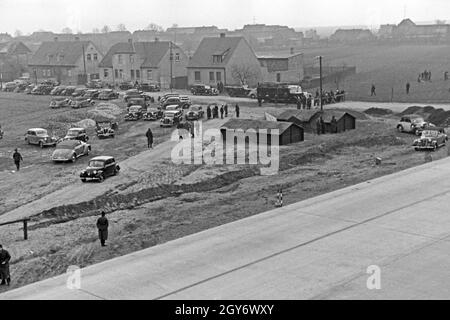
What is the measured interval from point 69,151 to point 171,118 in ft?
46.4

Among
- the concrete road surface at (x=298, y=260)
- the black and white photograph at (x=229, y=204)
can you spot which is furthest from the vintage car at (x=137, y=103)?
the concrete road surface at (x=298, y=260)

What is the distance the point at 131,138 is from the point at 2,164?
408 inches

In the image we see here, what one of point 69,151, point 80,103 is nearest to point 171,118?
point 69,151

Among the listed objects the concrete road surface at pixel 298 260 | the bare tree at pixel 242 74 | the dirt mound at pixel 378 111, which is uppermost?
the bare tree at pixel 242 74

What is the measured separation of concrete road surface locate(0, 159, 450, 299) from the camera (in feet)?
60.3

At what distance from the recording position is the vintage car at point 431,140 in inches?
1594

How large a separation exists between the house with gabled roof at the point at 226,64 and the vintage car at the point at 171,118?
30.9 m

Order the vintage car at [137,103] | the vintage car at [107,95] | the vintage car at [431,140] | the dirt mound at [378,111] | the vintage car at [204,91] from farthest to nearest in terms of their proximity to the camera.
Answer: the vintage car at [204,91], the vintage car at [107,95], the vintage car at [137,103], the dirt mound at [378,111], the vintage car at [431,140]

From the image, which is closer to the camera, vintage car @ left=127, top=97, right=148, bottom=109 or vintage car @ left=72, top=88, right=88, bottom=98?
vintage car @ left=127, top=97, right=148, bottom=109

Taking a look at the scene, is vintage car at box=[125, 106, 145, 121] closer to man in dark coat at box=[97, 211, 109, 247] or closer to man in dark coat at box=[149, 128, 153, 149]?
man in dark coat at box=[149, 128, 153, 149]

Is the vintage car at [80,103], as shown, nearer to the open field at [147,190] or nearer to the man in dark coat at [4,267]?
the open field at [147,190]

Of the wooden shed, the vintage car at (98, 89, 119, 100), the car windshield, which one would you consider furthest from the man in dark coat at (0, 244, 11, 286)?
the vintage car at (98, 89, 119, 100)

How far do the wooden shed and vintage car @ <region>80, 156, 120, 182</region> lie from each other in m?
11.9
